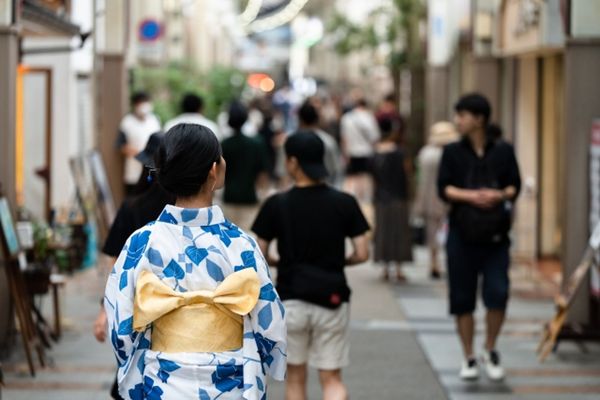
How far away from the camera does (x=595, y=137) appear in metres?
10.9

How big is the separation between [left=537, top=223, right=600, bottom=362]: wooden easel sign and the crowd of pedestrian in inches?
32.1

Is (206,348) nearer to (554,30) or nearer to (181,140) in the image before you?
(181,140)

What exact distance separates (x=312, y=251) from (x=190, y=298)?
8.41ft

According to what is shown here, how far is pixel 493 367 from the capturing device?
31.2 feet

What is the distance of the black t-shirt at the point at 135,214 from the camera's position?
21.6ft

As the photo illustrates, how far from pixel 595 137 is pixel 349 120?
536 inches

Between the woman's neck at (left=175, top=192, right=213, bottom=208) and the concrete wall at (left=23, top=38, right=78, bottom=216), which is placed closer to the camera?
the woman's neck at (left=175, top=192, right=213, bottom=208)

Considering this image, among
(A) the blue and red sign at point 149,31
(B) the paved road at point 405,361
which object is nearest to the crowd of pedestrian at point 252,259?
(B) the paved road at point 405,361


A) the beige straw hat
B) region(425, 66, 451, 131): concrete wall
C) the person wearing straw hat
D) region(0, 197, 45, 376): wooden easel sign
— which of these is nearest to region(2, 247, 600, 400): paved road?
region(0, 197, 45, 376): wooden easel sign

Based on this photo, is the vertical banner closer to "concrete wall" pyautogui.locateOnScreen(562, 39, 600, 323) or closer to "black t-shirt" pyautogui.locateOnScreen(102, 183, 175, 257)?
"concrete wall" pyautogui.locateOnScreen(562, 39, 600, 323)

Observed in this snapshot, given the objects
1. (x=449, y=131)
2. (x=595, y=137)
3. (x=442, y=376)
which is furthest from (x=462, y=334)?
(x=449, y=131)

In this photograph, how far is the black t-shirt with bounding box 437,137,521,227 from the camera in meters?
9.34

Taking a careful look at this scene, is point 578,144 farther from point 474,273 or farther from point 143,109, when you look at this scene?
point 143,109

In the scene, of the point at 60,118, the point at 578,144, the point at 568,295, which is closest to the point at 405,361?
the point at 568,295
